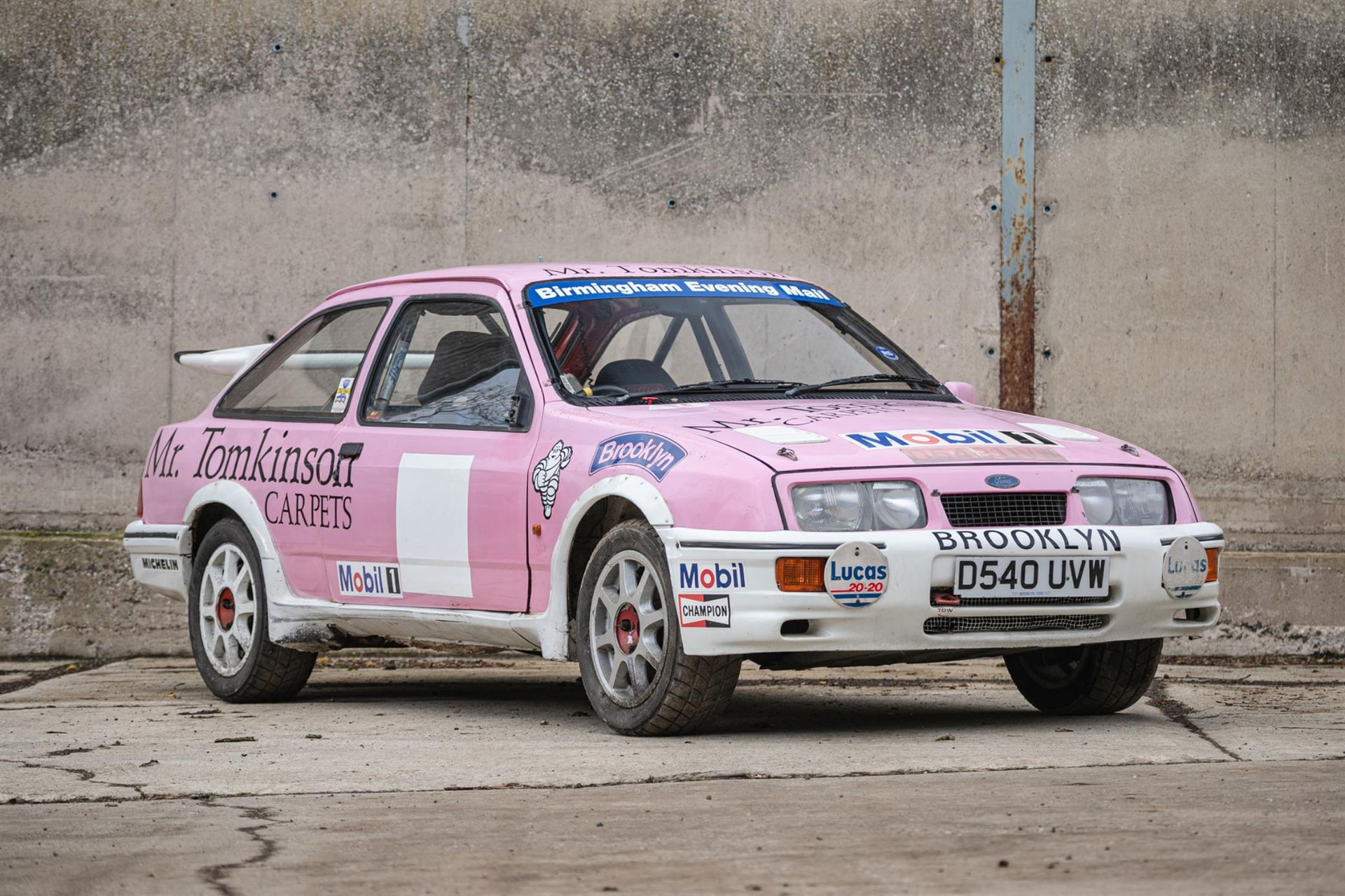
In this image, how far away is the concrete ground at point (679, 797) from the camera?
3.87m

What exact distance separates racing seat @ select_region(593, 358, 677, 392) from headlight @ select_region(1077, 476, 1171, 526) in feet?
4.93

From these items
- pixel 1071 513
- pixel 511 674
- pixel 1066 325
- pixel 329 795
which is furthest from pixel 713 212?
pixel 329 795

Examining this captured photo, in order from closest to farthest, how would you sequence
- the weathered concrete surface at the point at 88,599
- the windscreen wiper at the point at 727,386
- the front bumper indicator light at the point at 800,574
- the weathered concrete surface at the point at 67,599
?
1. the front bumper indicator light at the point at 800,574
2. the windscreen wiper at the point at 727,386
3. the weathered concrete surface at the point at 88,599
4. the weathered concrete surface at the point at 67,599

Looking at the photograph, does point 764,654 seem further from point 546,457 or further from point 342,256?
point 342,256

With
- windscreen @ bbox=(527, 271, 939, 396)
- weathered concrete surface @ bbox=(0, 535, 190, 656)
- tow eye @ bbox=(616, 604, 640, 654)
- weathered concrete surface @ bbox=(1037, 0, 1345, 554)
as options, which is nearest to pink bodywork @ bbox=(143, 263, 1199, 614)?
windscreen @ bbox=(527, 271, 939, 396)

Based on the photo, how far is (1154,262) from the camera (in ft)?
33.6

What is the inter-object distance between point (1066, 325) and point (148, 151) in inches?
197

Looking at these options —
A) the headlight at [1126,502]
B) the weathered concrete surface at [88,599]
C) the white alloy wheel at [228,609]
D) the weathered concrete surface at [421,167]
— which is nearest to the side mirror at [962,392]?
the headlight at [1126,502]

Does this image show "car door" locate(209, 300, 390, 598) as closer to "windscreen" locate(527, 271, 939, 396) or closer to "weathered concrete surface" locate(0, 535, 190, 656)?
"windscreen" locate(527, 271, 939, 396)

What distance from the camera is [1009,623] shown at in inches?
231

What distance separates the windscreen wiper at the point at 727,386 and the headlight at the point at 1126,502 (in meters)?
1.16

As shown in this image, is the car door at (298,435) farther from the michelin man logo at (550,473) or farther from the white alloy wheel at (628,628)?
the white alloy wheel at (628,628)

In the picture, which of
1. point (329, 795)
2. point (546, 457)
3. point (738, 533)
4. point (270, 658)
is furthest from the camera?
point (270, 658)

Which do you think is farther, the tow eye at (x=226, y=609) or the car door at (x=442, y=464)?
the tow eye at (x=226, y=609)
